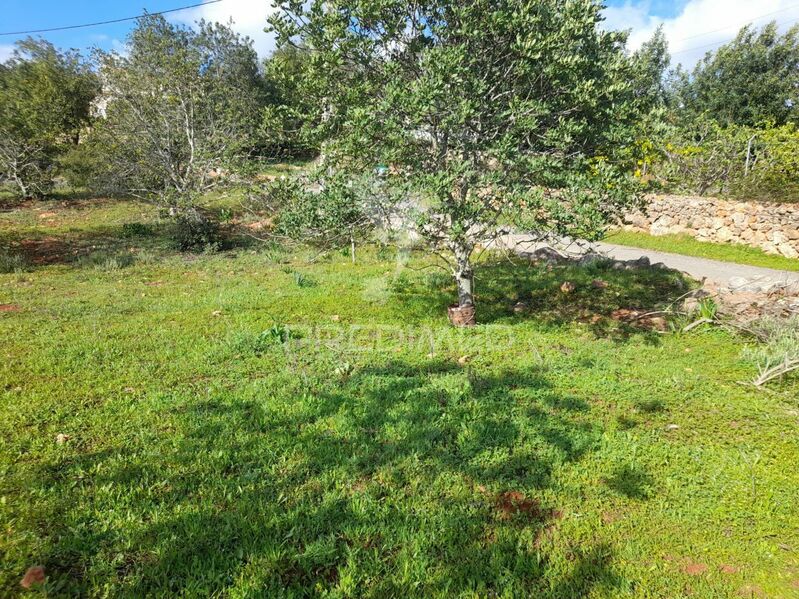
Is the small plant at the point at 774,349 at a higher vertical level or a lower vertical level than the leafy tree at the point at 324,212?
lower

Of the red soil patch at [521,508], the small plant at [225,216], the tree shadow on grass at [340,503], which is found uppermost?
the small plant at [225,216]

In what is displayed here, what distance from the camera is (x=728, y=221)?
12953mm

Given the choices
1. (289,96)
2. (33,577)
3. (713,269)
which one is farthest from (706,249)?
(33,577)

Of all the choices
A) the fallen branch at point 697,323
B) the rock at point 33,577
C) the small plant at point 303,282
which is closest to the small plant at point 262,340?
the small plant at point 303,282

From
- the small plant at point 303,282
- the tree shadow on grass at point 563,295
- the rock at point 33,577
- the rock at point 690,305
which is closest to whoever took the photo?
the rock at point 33,577

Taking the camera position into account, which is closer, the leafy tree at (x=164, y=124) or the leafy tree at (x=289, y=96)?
the leafy tree at (x=289, y=96)

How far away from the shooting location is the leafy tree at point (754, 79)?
23062 mm

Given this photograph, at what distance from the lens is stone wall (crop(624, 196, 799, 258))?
11852 mm

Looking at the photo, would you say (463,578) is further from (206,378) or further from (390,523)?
Result: (206,378)

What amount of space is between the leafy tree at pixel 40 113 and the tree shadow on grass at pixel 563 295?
15648 mm

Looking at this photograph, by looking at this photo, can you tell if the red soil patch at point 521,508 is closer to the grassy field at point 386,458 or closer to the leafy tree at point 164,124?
the grassy field at point 386,458

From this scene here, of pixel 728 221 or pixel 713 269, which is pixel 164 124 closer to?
pixel 713 269

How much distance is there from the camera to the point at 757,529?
296 cm

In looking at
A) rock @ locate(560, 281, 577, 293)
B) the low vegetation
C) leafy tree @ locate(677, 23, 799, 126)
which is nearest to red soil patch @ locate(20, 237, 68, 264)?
the low vegetation
